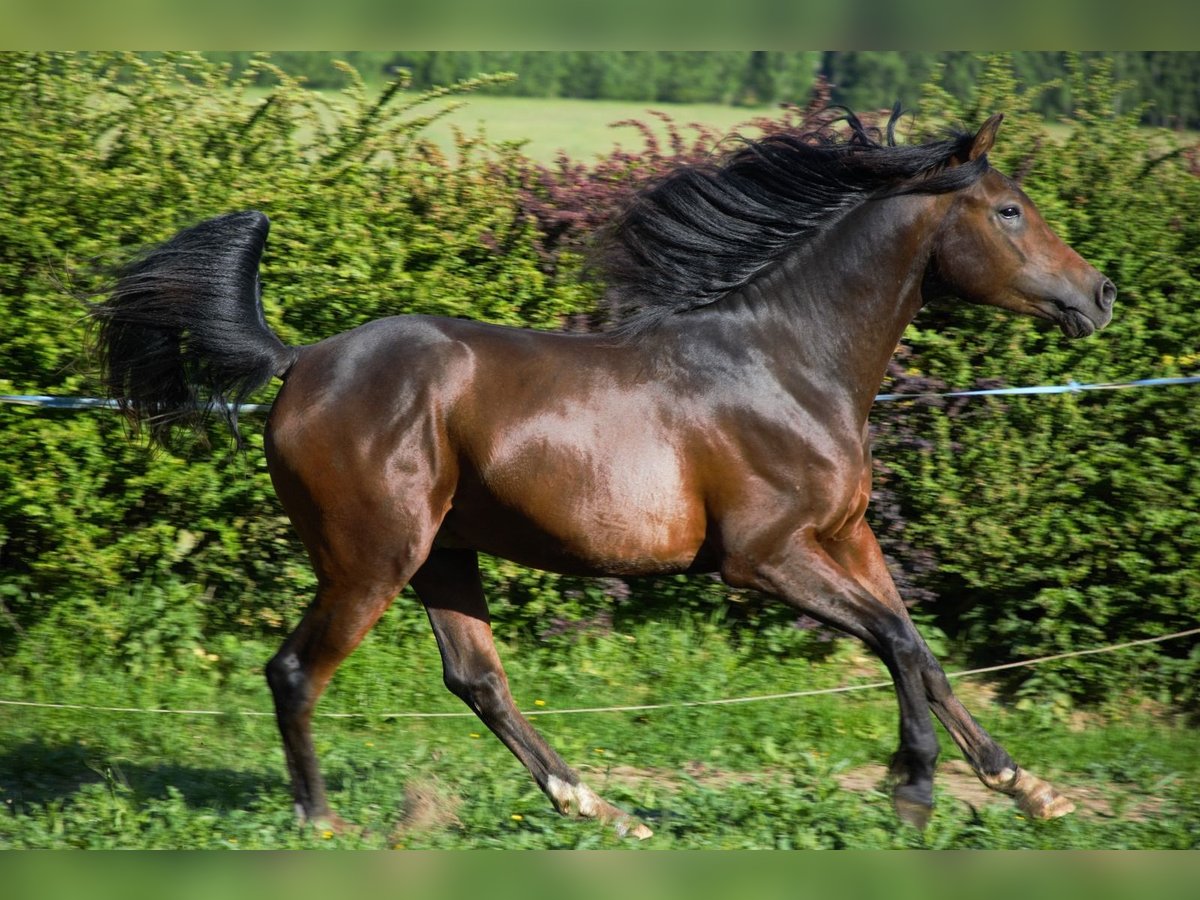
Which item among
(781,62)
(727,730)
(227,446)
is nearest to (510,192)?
(227,446)

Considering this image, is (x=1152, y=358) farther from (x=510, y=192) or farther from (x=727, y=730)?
(x=510, y=192)

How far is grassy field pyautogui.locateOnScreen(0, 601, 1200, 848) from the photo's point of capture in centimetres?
404

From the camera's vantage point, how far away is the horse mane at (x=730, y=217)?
416cm

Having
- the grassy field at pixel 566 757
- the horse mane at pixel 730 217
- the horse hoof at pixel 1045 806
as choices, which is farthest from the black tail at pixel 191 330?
the horse hoof at pixel 1045 806

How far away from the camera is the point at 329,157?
6230mm

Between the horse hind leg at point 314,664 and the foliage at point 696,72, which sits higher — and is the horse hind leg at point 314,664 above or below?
below

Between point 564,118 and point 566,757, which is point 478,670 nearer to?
point 566,757

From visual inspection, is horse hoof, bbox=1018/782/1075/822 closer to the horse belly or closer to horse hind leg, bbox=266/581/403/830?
the horse belly

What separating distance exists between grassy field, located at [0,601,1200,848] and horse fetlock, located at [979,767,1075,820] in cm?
5

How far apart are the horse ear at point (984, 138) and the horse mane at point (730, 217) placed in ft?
0.42

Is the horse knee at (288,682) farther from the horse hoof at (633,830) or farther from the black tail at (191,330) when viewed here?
the horse hoof at (633,830)

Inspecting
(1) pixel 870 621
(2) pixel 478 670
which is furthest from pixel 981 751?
(2) pixel 478 670

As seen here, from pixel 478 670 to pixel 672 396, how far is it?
3.78 feet

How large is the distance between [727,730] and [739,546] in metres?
1.69
